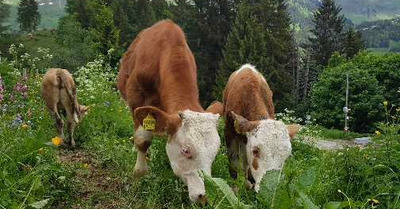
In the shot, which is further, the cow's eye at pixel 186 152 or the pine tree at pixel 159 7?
the pine tree at pixel 159 7

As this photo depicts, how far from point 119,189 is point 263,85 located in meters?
2.23

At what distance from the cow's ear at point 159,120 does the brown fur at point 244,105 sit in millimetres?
893

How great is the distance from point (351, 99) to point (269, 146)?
137 feet

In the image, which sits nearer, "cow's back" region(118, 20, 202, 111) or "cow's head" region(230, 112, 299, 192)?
"cow's head" region(230, 112, 299, 192)

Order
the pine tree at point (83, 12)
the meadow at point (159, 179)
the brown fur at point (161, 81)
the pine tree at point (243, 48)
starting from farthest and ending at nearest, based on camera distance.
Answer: the pine tree at point (83, 12) → the pine tree at point (243, 48) → the brown fur at point (161, 81) → the meadow at point (159, 179)

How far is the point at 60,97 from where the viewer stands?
32.5 feet

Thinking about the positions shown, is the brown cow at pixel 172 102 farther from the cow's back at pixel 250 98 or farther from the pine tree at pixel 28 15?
the pine tree at pixel 28 15

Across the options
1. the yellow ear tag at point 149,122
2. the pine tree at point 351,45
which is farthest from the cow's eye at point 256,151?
the pine tree at point 351,45

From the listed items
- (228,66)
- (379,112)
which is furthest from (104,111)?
(228,66)

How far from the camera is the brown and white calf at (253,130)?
562 centimetres

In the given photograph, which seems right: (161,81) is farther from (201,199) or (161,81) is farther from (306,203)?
(306,203)

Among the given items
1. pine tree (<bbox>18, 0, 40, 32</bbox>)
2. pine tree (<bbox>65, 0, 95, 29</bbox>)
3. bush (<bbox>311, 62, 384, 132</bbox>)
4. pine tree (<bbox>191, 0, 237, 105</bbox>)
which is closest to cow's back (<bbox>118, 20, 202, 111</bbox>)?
bush (<bbox>311, 62, 384, 132</bbox>)

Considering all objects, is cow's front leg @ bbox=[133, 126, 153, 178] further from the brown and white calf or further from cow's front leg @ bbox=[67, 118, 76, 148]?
cow's front leg @ bbox=[67, 118, 76, 148]

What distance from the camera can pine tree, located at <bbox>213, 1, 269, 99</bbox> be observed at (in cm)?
5044
